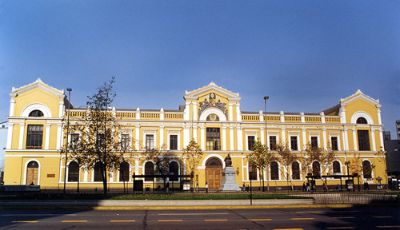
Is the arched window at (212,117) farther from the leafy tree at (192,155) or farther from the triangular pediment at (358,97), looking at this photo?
the triangular pediment at (358,97)

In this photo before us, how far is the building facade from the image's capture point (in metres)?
48.7

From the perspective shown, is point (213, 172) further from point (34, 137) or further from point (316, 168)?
point (34, 137)

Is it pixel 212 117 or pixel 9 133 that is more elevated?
pixel 212 117

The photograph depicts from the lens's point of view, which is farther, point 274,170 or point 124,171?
point 274,170

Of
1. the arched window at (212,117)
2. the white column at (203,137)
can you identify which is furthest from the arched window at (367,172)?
the white column at (203,137)

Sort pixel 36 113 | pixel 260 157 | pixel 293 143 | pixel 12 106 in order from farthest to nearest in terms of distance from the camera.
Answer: pixel 293 143 → pixel 36 113 → pixel 12 106 → pixel 260 157

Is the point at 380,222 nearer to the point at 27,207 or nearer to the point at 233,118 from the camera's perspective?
the point at 27,207

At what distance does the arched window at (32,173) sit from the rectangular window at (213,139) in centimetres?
2361

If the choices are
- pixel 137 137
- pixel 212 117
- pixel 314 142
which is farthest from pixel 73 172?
pixel 314 142

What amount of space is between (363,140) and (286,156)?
49.8 ft

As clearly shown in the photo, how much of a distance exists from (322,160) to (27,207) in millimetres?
41638

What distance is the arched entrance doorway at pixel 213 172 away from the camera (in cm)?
5184

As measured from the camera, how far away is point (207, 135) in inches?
2099

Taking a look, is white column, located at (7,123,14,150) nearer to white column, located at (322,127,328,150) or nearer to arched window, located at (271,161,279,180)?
arched window, located at (271,161,279,180)
